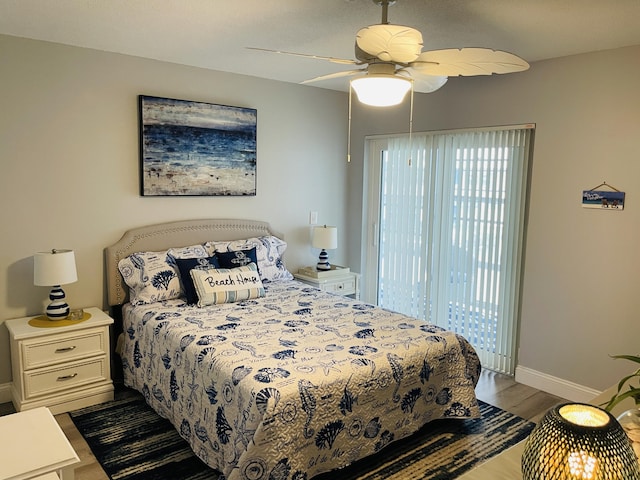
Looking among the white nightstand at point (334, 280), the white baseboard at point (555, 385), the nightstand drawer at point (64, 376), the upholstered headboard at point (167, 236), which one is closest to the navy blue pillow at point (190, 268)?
the upholstered headboard at point (167, 236)

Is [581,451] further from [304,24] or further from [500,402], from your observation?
[500,402]

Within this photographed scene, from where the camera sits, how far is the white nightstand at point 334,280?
456 centimetres

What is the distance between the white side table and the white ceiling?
1.97 metres

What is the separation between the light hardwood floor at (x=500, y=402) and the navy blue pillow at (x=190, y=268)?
1.07 meters

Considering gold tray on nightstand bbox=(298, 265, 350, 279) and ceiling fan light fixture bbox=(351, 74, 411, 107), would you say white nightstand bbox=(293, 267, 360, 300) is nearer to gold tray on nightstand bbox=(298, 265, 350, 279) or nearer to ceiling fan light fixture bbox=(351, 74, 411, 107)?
gold tray on nightstand bbox=(298, 265, 350, 279)

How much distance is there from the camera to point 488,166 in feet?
13.0

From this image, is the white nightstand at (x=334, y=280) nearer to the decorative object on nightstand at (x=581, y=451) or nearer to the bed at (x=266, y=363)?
the bed at (x=266, y=363)

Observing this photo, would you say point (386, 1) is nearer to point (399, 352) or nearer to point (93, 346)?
point (399, 352)

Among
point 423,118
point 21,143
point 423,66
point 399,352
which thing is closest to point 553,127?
point 423,118

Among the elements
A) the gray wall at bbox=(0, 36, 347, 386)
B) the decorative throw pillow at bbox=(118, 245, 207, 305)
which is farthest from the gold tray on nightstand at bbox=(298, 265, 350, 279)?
the decorative throw pillow at bbox=(118, 245, 207, 305)

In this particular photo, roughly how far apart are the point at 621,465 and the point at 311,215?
13.0 ft

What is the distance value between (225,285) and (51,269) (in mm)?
1111

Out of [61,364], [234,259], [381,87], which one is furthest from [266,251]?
[381,87]

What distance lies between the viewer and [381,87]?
2.20 metres
